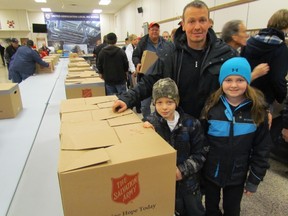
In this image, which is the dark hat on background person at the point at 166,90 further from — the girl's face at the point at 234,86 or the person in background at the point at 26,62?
the person in background at the point at 26,62

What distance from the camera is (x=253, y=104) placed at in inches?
43.7

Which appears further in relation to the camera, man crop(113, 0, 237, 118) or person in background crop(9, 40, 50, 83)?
person in background crop(9, 40, 50, 83)

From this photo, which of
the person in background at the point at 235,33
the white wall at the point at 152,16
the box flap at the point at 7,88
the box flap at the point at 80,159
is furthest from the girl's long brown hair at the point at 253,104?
the white wall at the point at 152,16

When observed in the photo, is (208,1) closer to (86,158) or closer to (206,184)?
(206,184)

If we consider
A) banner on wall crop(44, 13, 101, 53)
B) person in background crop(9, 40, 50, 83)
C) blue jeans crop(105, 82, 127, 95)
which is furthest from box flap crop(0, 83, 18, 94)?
banner on wall crop(44, 13, 101, 53)

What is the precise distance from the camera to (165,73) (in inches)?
50.8

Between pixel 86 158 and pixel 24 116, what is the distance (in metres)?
1.33

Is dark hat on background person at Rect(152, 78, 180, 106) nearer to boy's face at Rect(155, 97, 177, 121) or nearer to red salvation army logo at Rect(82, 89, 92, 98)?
boy's face at Rect(155, 97, 177, 121)

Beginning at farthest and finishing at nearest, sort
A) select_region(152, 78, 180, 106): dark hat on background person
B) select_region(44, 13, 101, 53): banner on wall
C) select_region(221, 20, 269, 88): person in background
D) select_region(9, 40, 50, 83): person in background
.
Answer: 1. select_region(44, 13, 101, 53): banner on wall
2. select_region(9, 40, 50, 83): person in background
3. select_region(221, 20, 269, 88): person in background
4. select_region(152, 78, 180, 106): dark hat on background person

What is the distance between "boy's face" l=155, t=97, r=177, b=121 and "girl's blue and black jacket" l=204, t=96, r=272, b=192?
0.22 m

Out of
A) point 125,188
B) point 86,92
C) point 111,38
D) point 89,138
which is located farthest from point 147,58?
point 125,188

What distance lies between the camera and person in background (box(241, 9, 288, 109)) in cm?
148

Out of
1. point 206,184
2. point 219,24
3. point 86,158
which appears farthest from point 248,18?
point 86,158

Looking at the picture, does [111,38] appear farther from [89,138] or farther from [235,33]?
[89,138]
